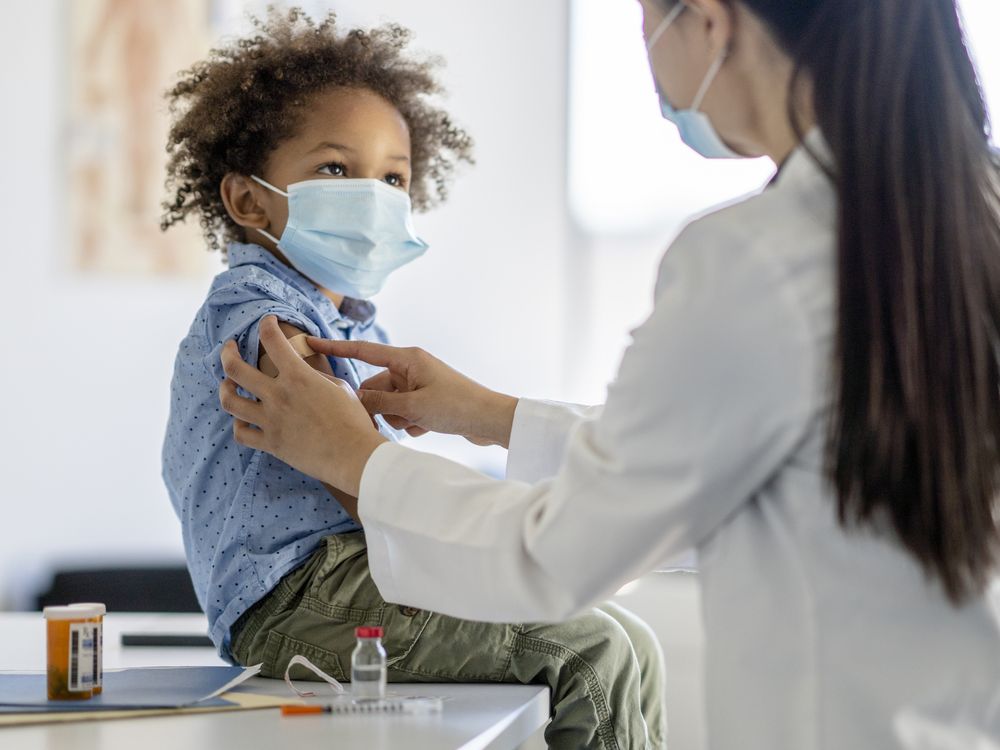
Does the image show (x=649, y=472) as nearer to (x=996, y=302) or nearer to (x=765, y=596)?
(x=765, y=596)

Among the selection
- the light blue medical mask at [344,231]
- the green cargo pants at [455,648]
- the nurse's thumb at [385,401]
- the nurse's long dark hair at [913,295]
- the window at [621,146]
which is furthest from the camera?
the window at [621,146]

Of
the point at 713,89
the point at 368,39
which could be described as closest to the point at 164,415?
the point at 368,39

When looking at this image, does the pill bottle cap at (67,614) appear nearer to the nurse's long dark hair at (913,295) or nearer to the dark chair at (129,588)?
the nurse's long dark hair at (913,295)

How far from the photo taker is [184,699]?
1.17m

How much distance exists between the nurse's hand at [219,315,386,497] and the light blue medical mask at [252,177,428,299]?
348 millimetres

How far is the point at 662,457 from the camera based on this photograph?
0.93 meters

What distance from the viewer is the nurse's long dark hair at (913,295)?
89cm

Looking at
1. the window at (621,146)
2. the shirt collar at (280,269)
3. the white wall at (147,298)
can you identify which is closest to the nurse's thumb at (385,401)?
the shirt collar at (280,269)

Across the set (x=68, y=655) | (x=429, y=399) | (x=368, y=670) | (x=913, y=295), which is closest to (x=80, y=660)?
(x=68, y=655)

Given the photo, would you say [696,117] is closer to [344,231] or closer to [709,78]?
[709,78]

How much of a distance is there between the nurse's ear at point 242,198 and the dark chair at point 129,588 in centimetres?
205

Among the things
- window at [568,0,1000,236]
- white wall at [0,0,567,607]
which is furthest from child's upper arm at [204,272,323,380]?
window at [568,0,1000,236]

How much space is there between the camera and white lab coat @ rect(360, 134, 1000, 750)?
91 cm

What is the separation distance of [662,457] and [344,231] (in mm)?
812
